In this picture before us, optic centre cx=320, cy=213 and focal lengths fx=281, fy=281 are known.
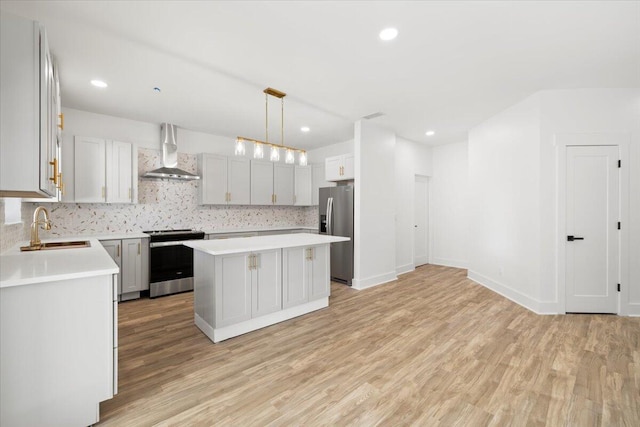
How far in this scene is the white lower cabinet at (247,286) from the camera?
2.86 m

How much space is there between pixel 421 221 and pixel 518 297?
2.97m

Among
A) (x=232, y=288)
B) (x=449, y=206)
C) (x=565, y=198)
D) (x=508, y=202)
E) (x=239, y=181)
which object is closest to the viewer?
(x=232, y=288)

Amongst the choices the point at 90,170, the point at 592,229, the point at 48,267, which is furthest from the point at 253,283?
the point at 592,229

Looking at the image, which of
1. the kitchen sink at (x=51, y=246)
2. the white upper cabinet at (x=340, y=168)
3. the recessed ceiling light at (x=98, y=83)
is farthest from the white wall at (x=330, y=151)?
the kitchen sink at (x=51, y=246)

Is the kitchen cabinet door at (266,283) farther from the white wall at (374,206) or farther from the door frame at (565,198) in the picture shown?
the door frame at (565,198)

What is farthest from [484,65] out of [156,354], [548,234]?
[156,354]

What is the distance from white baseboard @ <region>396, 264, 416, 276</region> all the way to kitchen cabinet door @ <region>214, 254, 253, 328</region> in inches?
145

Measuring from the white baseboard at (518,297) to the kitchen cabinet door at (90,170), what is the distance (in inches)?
244

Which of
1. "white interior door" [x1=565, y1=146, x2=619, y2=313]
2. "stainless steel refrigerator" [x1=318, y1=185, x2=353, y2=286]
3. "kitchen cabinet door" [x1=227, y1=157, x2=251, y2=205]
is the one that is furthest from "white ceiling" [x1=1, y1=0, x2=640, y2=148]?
"stainless steel refrigerator" [x1=318, y1=185, x2=353, y2=286]

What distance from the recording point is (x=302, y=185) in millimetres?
6555

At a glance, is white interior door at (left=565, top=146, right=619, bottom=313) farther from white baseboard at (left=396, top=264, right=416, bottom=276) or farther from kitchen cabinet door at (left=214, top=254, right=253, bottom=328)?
kitchen cabinet door at (left=214, top=254, right=253, bottom=328)

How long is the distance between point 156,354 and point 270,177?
4.04 m

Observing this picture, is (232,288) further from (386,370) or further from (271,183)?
(271,183)

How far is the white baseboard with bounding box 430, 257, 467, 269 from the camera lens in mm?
6355
